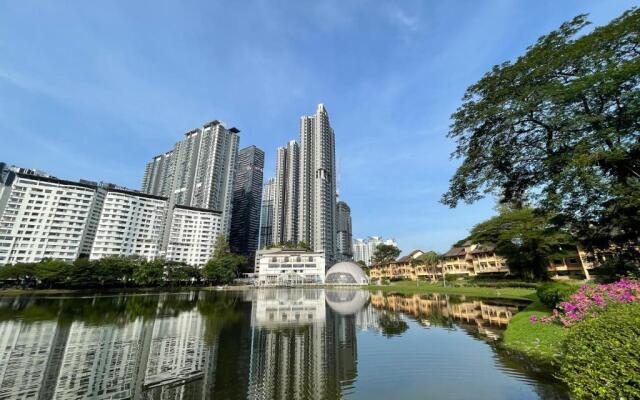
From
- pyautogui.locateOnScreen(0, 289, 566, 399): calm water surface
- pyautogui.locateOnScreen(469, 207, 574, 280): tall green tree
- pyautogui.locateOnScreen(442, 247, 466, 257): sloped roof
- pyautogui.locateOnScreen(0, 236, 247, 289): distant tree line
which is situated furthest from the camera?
pyautogui.locateOnScreen(442, 247, 466, 257): sloped roof

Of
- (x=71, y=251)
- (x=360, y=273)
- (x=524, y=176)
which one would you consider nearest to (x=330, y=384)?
(x=524, y=176)

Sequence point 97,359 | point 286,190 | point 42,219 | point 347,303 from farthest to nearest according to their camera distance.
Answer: point 286,190 → point 42,219 → point 347,303 → point 97,359

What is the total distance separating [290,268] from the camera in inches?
4218

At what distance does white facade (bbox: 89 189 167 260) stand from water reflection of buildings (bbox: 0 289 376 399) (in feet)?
335

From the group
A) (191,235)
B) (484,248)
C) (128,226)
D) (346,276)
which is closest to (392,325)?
(484,248)

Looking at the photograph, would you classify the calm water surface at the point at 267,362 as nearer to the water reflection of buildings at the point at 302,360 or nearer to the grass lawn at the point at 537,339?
the water reflection of buildings at the point at 302,360

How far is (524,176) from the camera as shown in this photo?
49.9 ft

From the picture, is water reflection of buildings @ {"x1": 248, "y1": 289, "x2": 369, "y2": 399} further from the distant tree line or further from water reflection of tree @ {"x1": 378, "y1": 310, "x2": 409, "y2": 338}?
the distant tree line

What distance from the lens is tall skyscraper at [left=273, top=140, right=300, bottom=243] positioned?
144125 mm

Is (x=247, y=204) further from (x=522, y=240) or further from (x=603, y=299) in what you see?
(x=603, y=299)

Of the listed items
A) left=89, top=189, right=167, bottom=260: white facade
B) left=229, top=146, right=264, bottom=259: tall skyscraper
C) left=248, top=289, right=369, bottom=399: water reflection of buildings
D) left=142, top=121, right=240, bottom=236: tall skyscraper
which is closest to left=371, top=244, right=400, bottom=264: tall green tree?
left=142, top=121, right=240, bottom=236: tall skyscraper

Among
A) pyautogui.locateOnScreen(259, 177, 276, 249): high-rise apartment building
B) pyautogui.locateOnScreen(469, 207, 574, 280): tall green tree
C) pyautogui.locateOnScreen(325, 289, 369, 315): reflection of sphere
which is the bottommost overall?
pyautogui.locateOnScreen(325, 289, 369, 315): reflection of sphere

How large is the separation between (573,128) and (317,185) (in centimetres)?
12245

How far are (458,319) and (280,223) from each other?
136742 mm
